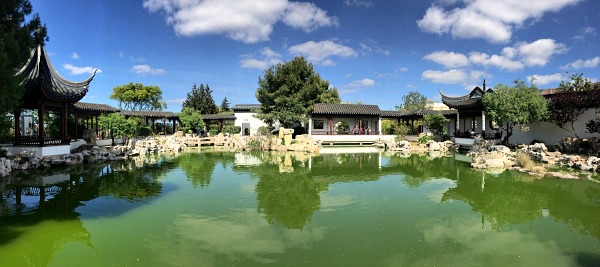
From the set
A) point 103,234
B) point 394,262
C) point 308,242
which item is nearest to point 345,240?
point 308,242

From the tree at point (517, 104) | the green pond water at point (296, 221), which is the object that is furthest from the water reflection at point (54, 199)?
the tree at point (517, 104)

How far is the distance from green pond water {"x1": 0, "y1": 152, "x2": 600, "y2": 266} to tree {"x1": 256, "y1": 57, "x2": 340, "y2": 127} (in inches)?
593

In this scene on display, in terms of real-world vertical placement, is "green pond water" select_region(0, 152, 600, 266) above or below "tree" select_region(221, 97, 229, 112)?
below

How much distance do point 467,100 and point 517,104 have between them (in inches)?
222

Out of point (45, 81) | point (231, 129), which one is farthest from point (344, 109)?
point (45, 81)

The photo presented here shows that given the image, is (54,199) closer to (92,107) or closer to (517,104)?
(92,107)

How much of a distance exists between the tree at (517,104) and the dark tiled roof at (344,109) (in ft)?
38.5

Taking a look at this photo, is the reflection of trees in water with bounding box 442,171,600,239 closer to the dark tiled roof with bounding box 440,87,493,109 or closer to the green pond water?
the green pond water

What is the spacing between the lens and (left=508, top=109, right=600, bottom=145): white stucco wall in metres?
15.9

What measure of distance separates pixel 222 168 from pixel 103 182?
4199mm

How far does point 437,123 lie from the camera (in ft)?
83.3

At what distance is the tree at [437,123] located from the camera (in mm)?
24962

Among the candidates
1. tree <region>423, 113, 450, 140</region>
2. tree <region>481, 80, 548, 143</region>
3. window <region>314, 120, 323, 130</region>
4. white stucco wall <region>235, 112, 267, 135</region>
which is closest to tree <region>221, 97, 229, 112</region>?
white stucco wall <region>235, 112, 267, 135</region>

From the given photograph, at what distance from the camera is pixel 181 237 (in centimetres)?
512
